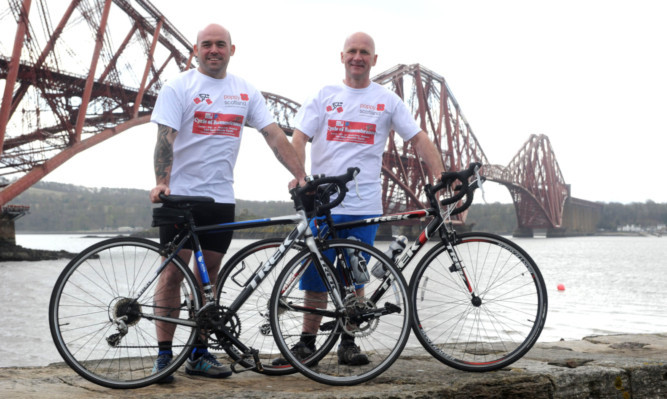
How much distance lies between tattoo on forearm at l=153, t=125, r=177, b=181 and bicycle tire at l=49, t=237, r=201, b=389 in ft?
1.14

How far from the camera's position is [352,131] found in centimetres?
353

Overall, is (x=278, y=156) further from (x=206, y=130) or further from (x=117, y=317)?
(x=117, y=317)

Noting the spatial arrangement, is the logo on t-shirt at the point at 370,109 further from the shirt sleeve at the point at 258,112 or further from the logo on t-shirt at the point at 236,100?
the logo on t-shirt at the point at 236,100

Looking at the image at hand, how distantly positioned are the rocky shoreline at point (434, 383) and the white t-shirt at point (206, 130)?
93 cm

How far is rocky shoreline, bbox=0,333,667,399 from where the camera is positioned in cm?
263

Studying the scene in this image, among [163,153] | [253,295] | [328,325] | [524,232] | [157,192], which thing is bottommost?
[328,325]

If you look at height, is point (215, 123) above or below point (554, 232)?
above

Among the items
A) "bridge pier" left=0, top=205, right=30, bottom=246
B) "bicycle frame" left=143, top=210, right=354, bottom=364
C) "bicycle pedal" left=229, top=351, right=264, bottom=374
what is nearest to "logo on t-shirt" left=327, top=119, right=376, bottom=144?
"bicycle frame" left=143, top=210, right=354, bottom=364

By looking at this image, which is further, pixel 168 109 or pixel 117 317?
pixel 168 109

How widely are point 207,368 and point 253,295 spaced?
46 centimetres

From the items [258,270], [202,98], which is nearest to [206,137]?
[202,98]

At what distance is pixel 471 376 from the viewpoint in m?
2.98

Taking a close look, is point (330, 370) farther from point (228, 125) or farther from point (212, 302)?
point (228, 125)

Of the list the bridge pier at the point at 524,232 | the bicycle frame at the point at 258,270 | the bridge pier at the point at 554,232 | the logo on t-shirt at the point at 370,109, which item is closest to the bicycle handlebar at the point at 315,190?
the bicycle frame at the point at 258,270
